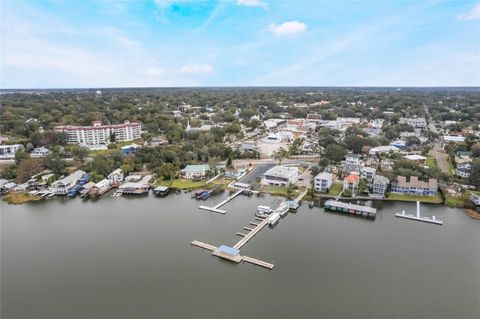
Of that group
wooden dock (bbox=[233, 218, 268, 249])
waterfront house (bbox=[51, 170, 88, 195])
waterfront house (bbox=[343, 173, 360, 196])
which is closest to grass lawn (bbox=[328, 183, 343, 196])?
waterfront house (bbox=[343, 173, 360, 196])

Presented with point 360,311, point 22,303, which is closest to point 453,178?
point 360,311

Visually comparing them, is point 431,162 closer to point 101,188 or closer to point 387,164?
point 387,164

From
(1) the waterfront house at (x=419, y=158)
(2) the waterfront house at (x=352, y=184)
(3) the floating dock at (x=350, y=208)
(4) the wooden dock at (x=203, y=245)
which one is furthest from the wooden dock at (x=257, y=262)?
(1) the waterfront house at (x=419, y=158)

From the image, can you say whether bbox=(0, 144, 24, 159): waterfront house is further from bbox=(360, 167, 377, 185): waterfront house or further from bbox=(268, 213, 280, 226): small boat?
bbox=(360, 167, 377, 185): waterfront house

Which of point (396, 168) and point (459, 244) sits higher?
point (396, 168)

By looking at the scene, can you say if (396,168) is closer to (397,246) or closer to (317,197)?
(317,197)

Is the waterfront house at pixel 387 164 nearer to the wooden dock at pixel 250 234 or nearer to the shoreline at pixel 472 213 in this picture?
the shoreline at pixel 472 213
